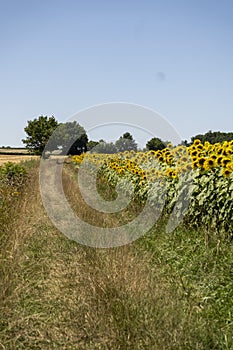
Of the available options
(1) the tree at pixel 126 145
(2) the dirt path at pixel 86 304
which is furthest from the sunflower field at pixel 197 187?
(1) the tree at pixel 126 145

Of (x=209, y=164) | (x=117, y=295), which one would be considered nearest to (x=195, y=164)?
(x=209, y=164)

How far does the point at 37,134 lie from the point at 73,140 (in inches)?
699

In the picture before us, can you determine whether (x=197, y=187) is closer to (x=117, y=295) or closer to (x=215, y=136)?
(x=117, y=295)

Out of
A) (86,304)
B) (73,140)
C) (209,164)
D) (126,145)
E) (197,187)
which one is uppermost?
(73,140)

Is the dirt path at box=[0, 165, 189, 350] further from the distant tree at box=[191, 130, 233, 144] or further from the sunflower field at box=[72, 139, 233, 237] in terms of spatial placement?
the distant tree at box=[191, 130, 233, 144]

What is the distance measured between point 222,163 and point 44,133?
154ft

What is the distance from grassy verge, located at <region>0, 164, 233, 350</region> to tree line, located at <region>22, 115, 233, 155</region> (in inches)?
184

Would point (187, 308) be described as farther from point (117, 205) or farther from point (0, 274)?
point (117, 205)

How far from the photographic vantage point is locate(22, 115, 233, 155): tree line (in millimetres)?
14211

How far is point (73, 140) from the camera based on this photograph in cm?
3475

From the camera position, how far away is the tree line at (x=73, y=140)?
1421 centimetres

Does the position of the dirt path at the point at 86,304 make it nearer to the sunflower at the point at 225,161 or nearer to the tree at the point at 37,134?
the sunflower at the point at 225,161

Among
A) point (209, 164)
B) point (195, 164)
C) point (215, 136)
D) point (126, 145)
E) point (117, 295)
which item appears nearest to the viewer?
point (117, 295)

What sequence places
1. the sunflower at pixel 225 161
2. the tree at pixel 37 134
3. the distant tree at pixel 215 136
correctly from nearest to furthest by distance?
the sunflower at pixel 225 161
the distant tree at pixel 215 136
the tree at pixel 37 134
